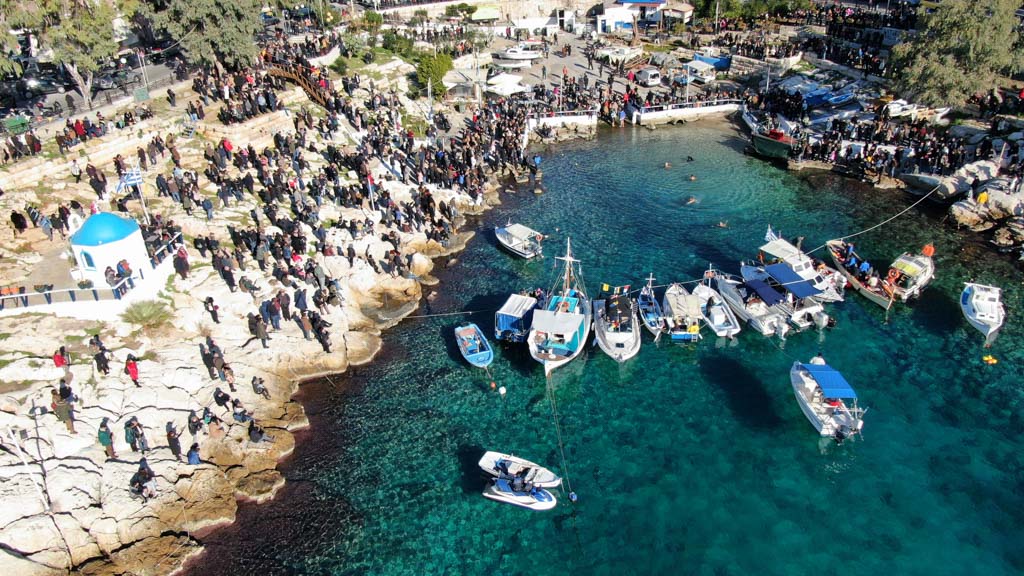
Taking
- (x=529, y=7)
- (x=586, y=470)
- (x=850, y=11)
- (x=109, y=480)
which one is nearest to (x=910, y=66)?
(x=850, y=11)

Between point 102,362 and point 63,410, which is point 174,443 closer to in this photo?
point 63,410

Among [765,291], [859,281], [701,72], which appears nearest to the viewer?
[765,291]

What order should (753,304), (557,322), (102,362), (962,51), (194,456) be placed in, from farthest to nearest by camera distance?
(962,51) < (753,304) < (557,322) < (102,362) < (194,456)

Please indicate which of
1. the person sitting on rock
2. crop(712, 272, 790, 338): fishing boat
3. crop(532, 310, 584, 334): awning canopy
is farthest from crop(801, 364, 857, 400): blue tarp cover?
the person sitting on rock

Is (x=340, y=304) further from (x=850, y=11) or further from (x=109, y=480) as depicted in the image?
(x=850, y=11)

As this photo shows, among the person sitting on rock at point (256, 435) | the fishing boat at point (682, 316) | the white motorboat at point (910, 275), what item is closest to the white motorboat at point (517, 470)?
the person sitting on rock at point (256, 435)

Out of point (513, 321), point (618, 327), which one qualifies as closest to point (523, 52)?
point (513, 321)
